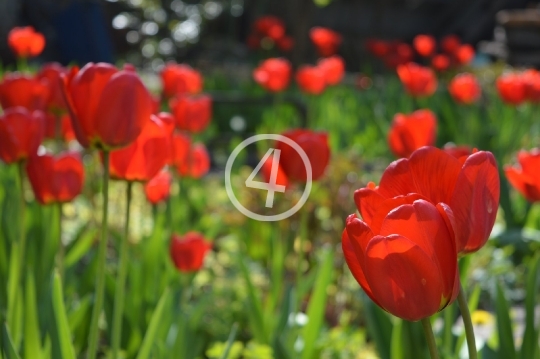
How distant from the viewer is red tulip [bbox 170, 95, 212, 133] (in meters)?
2.50

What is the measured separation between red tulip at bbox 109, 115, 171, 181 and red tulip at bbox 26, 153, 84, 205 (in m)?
0.27

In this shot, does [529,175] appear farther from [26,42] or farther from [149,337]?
[26,42]

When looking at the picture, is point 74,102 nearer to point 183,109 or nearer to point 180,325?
point 180,325

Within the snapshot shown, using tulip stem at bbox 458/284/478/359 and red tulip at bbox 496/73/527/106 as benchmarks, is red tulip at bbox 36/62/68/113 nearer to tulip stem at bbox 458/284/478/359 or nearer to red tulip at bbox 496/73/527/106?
tulip stem at bbox 458/284/478/359

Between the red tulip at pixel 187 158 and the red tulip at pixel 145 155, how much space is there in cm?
78

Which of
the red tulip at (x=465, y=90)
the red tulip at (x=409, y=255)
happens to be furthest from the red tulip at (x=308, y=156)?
the red tulip at (x=465, y=90)

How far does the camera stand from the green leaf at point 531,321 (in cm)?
129

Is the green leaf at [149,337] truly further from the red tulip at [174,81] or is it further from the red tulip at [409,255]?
the red tulip at [174,81]

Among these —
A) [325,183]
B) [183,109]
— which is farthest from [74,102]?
[325,183]

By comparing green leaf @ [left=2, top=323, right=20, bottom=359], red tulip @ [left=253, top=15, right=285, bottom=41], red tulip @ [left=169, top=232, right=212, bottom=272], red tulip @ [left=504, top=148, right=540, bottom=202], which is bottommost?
red tulip @ [left=253, top=15, right=285, bottom=41]

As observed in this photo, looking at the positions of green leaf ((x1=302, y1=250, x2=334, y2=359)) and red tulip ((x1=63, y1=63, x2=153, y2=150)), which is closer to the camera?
red tulip ((x1=63, y1=63, x2=153, y2=150))

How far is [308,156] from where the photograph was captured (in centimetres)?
160

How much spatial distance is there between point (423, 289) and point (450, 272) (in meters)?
0.03

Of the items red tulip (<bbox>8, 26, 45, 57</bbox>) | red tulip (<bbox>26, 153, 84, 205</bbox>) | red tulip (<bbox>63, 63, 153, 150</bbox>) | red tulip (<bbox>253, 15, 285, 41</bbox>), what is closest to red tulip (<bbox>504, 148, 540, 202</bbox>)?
red tulip (<bbox>63, 63, 153, 150</bbox>)
